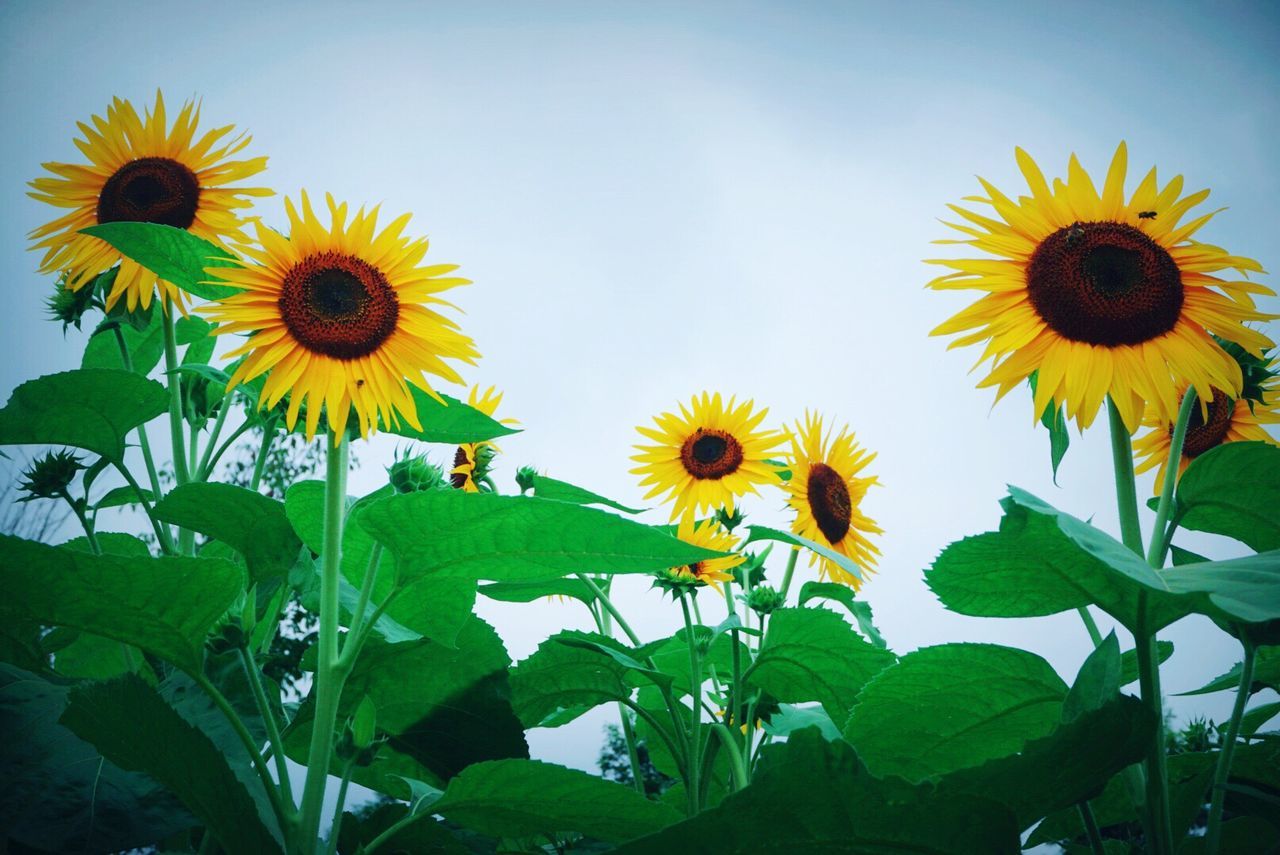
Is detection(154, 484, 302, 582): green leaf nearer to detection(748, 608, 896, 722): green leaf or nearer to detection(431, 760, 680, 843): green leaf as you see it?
detection(431, 760, 680, 843): green leaf

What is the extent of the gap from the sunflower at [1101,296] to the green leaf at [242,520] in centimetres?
99

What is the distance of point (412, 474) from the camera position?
148cm

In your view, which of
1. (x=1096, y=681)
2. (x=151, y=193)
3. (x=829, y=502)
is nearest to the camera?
(x=1096, y=681)

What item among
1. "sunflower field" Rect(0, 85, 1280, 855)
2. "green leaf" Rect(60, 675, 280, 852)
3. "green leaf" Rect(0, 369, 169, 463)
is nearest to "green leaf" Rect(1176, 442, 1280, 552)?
"sunflower field" Rect(0, 85, 1280, 855)

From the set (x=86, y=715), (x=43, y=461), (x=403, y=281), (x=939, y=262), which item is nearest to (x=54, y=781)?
(x=86, y=715)

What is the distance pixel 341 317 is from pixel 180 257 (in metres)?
0.24

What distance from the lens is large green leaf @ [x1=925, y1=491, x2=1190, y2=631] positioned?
0.92 meters

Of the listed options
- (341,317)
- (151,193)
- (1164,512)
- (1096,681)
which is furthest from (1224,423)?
(151,193)

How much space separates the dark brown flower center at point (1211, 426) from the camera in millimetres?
1733

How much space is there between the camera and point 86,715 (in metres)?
0.88

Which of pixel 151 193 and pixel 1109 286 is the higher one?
pixel 151 193

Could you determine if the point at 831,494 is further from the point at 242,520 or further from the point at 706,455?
the point at 242,520

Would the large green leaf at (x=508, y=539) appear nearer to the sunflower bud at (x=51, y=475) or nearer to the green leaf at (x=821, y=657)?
the green leaf at (x=821, y=657)

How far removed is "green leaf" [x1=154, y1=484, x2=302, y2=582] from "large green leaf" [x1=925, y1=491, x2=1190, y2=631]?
0.85m
